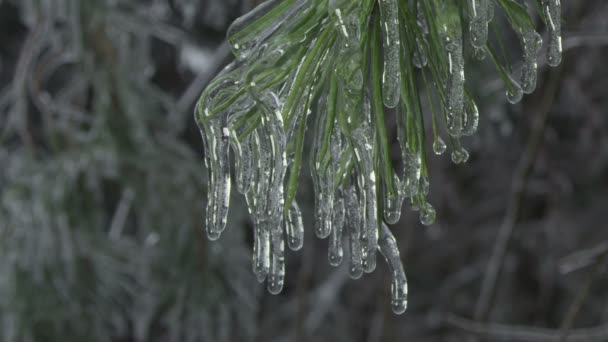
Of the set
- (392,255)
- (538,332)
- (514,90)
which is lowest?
(538,332)

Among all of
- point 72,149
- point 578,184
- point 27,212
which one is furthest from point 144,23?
point 578,184

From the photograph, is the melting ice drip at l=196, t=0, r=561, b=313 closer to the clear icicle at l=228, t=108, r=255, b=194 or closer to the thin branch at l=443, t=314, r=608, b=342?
the clear icicle at l=228, t=108, r=255, b=194

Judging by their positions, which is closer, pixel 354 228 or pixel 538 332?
pixel 354 228

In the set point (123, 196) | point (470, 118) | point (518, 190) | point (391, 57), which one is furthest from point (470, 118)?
point (123, 196)

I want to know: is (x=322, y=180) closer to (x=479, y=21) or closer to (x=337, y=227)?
(x=337, y=227)

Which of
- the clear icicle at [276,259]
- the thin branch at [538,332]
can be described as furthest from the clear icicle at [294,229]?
the thin branch at [538,332]

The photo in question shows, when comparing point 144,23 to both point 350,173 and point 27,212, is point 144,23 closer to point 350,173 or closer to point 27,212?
point 27,212

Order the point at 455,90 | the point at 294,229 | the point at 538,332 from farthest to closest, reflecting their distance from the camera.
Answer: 1. the point at 538,332
2. the point at 294,229
3. the point at 455,90
